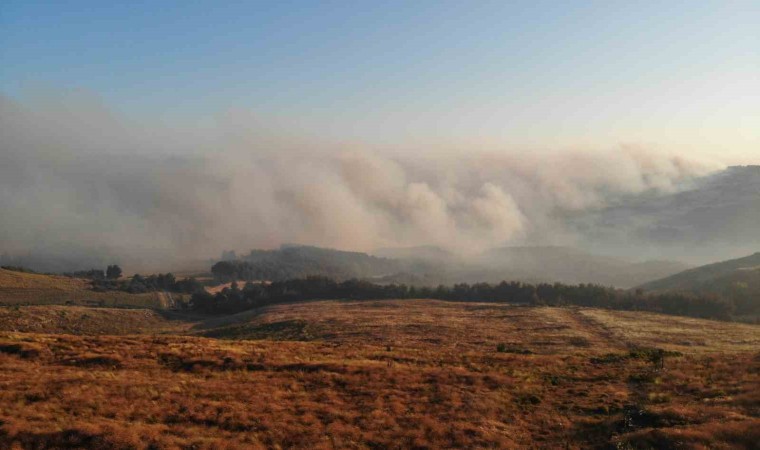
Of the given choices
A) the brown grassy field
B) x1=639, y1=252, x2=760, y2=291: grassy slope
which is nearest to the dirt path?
the brown grassy field

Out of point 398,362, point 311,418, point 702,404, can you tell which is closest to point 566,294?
point 398,362

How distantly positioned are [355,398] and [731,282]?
153 meters

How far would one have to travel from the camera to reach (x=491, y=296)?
158375 mm

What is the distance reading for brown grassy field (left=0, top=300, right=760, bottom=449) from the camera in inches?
910

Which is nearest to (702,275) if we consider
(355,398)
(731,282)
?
(731,282)

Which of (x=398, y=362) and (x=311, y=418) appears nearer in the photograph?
(x=311, y=418)

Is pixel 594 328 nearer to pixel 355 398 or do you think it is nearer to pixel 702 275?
pixel 355 398

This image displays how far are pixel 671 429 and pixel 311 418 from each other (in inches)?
751

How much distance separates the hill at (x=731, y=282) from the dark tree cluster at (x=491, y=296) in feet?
28.0

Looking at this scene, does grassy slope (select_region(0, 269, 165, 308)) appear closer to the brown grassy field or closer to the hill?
the brown grassy field

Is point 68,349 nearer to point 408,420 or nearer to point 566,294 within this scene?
point 408,420

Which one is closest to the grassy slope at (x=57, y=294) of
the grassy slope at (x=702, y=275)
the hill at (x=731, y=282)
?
the hill at (x=731, y=282)

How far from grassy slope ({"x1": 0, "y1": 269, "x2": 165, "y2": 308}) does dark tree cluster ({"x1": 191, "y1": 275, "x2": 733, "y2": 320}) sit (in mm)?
22662

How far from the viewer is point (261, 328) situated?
104 metres
